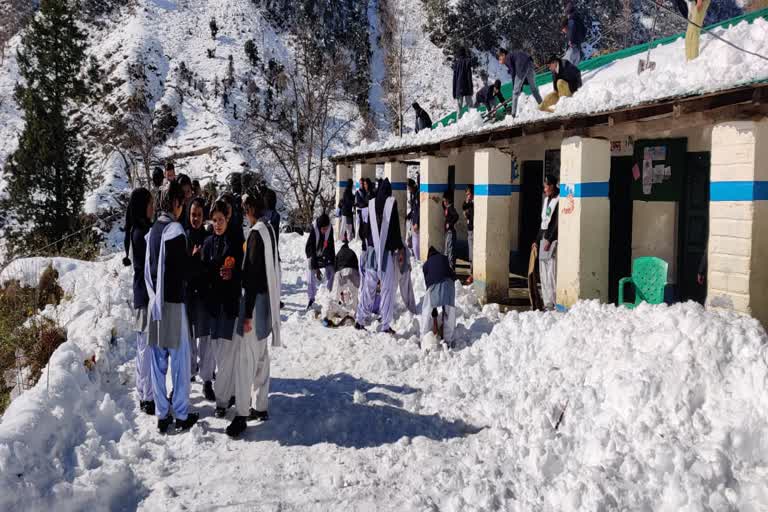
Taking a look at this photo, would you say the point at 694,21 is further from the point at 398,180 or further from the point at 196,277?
the point at 398,180

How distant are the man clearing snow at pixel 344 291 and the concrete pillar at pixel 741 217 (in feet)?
15.2

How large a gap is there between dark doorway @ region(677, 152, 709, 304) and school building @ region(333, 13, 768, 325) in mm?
15

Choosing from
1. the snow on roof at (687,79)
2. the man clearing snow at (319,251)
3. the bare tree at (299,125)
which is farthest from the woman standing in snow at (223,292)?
the bare tree at (299,125)

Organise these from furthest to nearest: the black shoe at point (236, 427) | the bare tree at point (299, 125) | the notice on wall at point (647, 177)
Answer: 1. the bare tree at point (299, 125)
2. the notice on wall at point (647, 177)
3. the black shoe at point (236, 427)

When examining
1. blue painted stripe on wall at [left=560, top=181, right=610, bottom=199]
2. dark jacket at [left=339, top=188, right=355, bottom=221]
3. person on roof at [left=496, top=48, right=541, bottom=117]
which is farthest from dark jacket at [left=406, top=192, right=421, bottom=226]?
blue painted stripe on wall at [left=560, top=181, right=610, bottom=199]

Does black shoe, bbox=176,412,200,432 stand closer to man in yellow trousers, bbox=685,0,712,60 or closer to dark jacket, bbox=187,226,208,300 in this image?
dark jacket, bbox=187,226,208,300

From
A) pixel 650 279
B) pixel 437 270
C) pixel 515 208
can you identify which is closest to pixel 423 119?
pixel 515 208

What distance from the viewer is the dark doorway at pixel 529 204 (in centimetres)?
1345

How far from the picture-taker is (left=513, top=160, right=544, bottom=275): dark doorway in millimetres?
13453

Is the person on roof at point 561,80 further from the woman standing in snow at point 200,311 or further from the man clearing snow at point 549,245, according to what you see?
the woman standing in snow at point 200,311

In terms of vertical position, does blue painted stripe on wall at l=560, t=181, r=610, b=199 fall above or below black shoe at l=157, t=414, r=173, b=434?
above

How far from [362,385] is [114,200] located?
33222mm

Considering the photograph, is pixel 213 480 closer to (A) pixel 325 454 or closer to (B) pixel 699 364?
(A) pixel 325 454

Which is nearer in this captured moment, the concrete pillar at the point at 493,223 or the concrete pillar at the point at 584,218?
the concrete pillar at the point at 584,218
